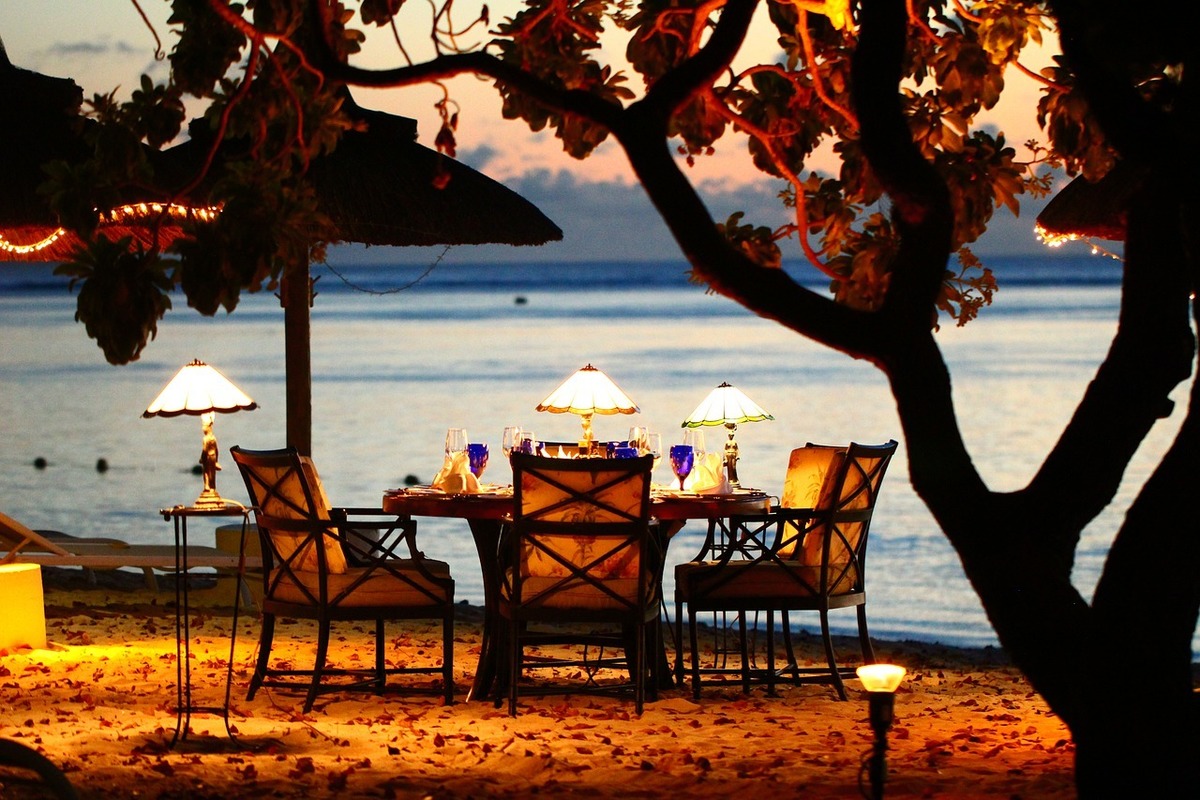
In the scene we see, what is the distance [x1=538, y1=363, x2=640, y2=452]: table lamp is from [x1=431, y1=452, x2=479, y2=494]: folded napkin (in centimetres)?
47

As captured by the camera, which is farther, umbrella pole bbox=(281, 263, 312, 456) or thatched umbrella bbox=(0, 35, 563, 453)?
umbrella pole bbox=(281, 263, 312, 456)

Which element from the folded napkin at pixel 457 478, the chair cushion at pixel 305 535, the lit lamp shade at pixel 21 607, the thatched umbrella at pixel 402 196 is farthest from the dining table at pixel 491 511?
the lit lamp shade at pixel 21 607

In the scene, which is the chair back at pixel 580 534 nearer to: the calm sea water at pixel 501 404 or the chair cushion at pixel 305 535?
the chair cushion at pixel 305 535

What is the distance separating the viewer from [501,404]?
23750mm

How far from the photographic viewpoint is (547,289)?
79500mm

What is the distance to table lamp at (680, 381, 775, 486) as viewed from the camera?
7.08 metres

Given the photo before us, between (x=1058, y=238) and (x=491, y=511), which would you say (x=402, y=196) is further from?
(x=1058, y=238)

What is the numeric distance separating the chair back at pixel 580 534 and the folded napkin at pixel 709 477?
0.46 m

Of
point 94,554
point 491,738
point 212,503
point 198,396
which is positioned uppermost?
point 198,396

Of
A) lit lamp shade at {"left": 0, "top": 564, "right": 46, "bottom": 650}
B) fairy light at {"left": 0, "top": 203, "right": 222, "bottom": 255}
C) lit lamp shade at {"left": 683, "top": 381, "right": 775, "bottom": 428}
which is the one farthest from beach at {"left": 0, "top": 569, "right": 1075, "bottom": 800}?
fairy light at {"left": 0, "top": 203, "right": 222, "bottom": 255}

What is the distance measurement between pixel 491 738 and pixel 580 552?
0.80m

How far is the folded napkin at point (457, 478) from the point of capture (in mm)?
6484

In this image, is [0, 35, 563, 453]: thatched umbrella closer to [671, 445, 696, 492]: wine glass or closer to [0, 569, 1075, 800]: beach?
[671, 445, 696, 492]: wine glass

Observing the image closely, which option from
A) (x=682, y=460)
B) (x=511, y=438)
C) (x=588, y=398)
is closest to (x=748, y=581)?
(x=682, y=460)
